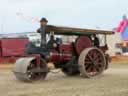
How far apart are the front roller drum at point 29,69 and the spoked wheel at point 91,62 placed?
5.26ft

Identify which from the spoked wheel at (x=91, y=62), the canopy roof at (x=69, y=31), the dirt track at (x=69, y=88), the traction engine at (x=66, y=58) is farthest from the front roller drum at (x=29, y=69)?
the spoked wheel at (x=91, y=62)

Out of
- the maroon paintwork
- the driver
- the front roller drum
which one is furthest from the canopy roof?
the front roller drum

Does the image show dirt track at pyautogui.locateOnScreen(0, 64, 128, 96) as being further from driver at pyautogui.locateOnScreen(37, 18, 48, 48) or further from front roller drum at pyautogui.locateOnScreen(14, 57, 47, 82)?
driver at pyautogui.locateOnScreen(37, 18, 48, 48)

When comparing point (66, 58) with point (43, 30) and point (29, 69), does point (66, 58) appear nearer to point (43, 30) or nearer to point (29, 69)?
point (43, 30)

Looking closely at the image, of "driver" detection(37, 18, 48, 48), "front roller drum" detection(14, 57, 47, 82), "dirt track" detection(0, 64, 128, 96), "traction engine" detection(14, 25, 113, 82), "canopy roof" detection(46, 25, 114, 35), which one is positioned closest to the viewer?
"dirt track" detection(0, 64, 128, 96)

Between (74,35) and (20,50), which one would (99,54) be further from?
(20,50)

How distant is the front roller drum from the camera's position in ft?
52.0

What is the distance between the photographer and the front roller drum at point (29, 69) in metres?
15.8

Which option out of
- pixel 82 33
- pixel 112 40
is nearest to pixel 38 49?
pixel 82 33

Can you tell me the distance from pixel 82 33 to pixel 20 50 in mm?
17077

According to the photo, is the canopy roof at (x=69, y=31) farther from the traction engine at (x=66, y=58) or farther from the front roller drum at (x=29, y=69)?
the front roller drum at (x=29, y=69)

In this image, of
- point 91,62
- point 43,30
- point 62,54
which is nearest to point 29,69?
point 43,30

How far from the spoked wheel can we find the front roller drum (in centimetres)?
160

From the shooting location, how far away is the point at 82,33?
1788 centimetres
